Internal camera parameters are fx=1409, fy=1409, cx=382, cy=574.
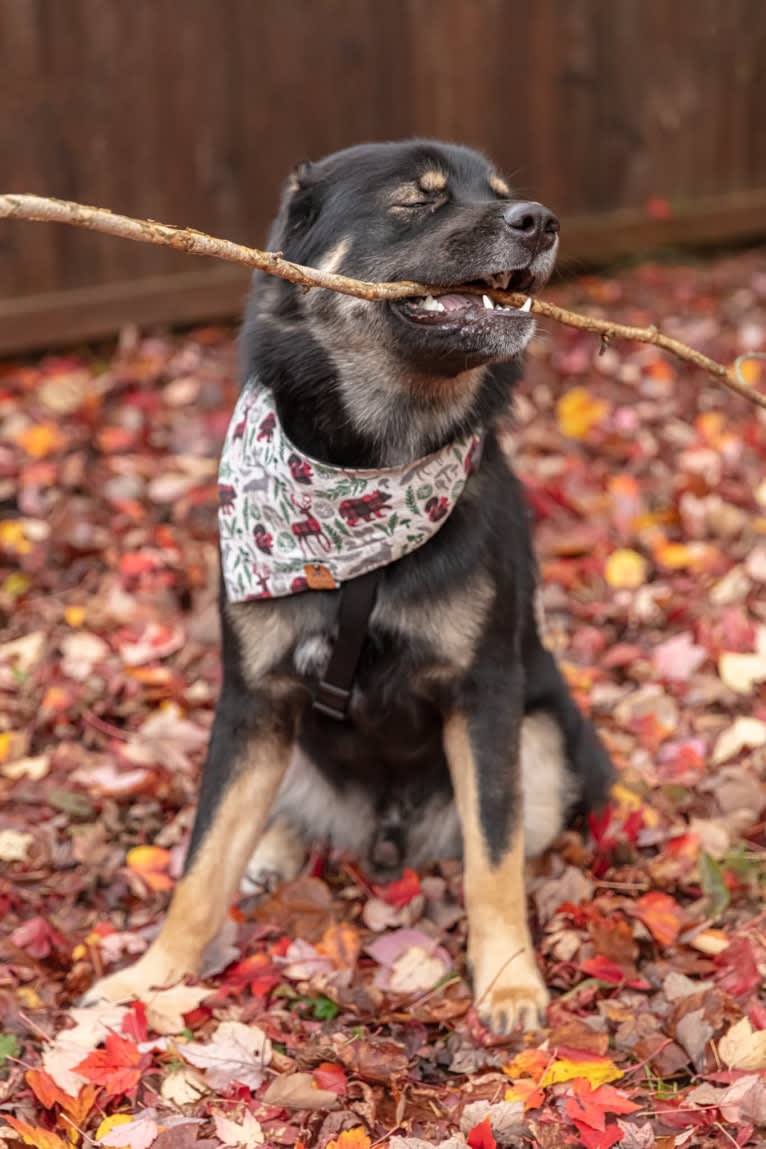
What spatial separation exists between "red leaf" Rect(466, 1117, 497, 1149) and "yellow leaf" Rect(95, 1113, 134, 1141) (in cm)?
69

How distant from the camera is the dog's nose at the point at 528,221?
3000 millimetres

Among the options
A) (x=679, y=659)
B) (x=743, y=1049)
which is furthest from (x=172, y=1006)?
(x=679, y=659)

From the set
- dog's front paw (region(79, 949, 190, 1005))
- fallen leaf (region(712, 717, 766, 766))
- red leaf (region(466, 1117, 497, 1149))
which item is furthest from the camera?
fallen leaf (region(712, 717, 766, 766))

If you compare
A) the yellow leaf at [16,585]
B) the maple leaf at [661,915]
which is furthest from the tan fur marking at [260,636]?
the yellow leaf at [16,585]

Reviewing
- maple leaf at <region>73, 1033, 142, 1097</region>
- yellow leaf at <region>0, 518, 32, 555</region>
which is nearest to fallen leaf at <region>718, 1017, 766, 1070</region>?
maple leaf at <region>73, 1033, 142, 1097</region>

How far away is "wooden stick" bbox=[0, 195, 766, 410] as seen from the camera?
7.46ft

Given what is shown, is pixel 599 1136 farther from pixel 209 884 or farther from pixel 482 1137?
pixel 209 884

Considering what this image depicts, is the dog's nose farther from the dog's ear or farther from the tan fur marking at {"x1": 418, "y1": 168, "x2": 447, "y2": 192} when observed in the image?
the dog's ear

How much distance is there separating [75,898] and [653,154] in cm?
613

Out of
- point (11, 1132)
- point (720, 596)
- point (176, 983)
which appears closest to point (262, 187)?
point (720, 596)

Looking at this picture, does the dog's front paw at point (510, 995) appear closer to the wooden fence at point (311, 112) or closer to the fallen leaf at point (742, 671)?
the fallen leaf at point (742, 671)

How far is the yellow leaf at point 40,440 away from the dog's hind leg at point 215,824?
292cm

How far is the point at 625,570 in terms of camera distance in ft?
17.9

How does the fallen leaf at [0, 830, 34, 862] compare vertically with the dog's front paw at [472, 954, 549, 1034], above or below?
below
